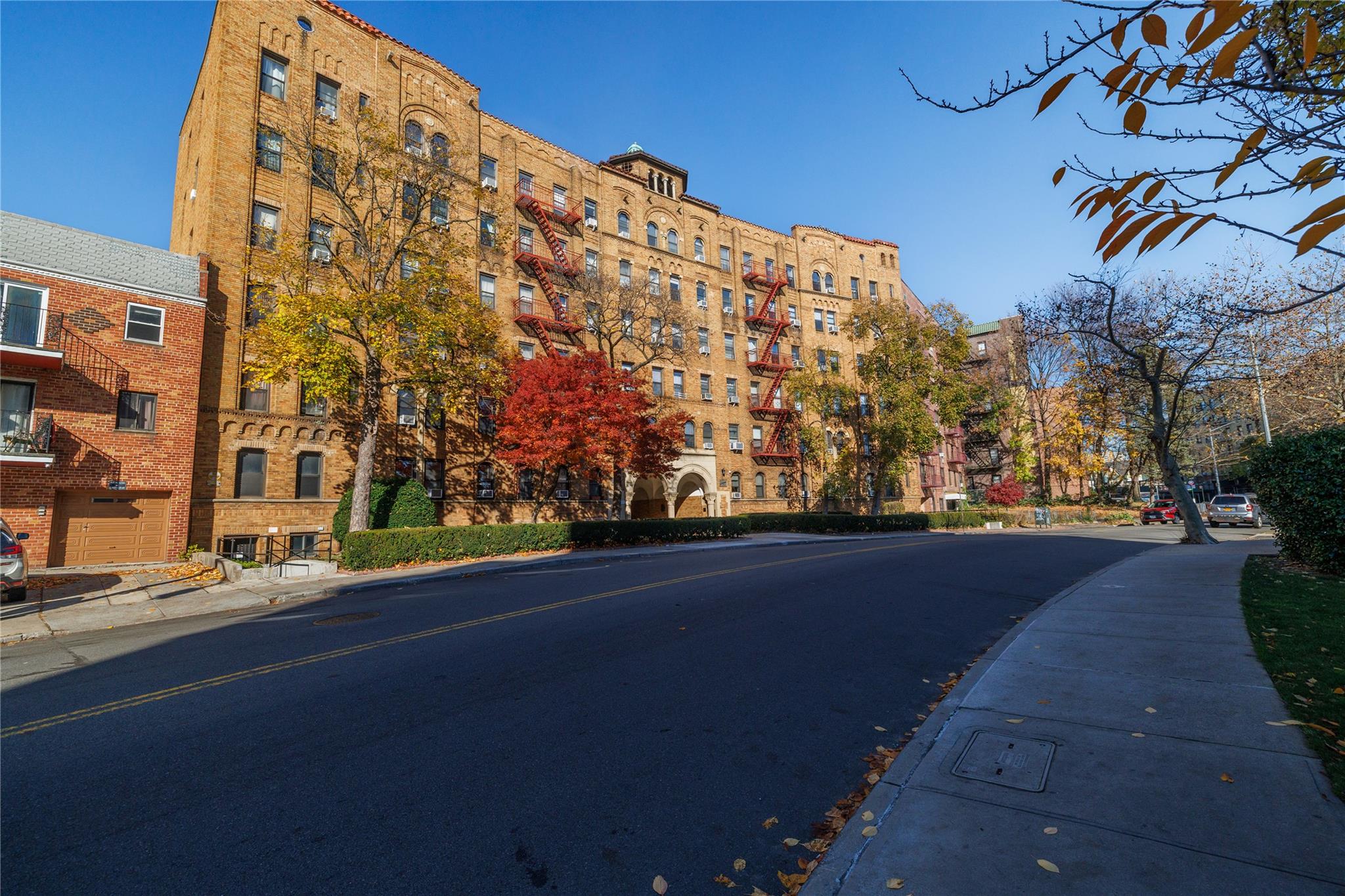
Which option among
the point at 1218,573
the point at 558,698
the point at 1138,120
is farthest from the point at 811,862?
the point at 1218,573

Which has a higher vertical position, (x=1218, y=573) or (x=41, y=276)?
(x=41, y=276)

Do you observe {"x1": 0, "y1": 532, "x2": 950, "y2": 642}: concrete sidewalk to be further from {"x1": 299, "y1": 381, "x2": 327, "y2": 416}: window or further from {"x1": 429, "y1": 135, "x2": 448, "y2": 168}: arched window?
{"x1": 429, "y1": 135, "x2": 448, "y2": 168}: arched window

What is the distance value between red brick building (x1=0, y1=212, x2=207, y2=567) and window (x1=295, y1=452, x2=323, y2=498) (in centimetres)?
332

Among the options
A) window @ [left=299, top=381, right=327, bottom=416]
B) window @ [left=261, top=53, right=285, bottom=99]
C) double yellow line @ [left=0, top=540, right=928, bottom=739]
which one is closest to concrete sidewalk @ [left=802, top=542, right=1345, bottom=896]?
double yellow line @ [left=0, top=540, right=928, bottom=739]

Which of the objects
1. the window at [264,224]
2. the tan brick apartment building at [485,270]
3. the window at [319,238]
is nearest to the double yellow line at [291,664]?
the tan brick apartment building at [485,270]

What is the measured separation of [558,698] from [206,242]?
79.1 feet

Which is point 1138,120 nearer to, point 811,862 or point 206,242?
point 811,862

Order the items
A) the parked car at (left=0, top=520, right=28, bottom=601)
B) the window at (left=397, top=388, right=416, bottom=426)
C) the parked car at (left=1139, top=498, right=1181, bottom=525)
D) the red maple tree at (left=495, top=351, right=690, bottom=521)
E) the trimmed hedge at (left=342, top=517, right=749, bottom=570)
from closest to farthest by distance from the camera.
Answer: the parked car at (left=0, top=520, right=28, bottom=601) < the trimmed hedge at (left=342, top=517, right=749, bottom=570) < the red maple tree at (left=495, top=351, right=690, bottom=521) < the window at (left=397, top=388, right=416, bottom=426) < the parked car at (left=1139, top=498, right=1181, bottom=525)

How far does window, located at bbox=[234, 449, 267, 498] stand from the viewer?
20.9 metres

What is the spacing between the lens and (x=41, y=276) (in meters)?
17.4

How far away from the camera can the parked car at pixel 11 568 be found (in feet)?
37.0

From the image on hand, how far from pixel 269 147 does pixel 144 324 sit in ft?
28.8

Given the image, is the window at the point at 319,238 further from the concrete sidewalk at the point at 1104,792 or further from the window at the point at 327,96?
the concrete sidewalk at the point at 1104,792

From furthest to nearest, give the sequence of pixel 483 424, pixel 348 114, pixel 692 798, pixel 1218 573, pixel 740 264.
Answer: pixel 740 264
pixel 483 424
pixel 348 114
pixel 1218 573
pixel 692 798
